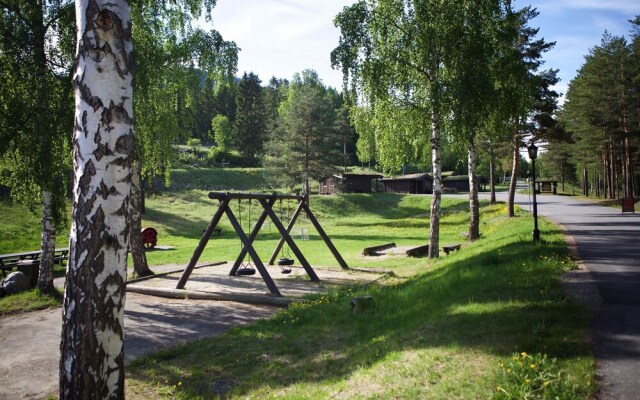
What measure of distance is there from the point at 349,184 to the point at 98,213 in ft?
193

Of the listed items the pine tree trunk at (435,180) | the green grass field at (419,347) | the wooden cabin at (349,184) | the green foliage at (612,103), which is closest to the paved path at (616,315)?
the green grass field at (419,347)

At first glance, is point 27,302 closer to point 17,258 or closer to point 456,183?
point 17,258

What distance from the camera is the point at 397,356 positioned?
6051 mm

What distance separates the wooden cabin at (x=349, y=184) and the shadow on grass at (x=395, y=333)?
5022cm

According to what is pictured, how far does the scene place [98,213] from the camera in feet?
13.8

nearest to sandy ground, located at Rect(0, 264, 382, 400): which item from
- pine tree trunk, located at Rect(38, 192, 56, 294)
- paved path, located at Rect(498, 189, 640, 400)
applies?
pine tree trunk, located at Rect(38, 192, 56, 294)

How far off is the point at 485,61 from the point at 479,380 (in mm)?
13668

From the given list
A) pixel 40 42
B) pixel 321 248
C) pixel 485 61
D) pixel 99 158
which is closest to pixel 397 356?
pixel 99 158

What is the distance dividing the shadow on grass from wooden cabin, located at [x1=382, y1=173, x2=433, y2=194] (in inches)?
2243

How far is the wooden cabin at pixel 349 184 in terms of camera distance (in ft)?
199

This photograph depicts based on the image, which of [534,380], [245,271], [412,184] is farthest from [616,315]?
[412,184]

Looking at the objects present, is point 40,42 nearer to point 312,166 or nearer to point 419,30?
point 419,30

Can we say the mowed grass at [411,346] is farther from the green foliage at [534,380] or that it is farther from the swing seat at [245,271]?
the swing seat at [245,271]

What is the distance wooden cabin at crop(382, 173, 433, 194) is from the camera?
66375 millimetres
